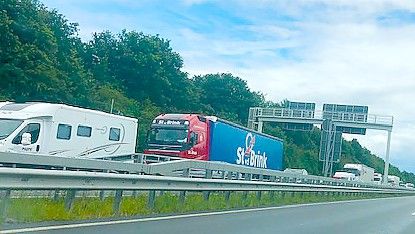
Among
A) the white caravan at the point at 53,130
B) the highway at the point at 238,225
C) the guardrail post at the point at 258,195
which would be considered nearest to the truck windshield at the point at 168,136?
the white caravan at the point at 53,130

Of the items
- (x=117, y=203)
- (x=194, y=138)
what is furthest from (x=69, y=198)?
(x=194, y=138)

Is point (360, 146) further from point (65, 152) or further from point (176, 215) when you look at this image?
point (176, 215)

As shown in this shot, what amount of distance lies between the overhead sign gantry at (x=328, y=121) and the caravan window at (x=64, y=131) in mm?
34724

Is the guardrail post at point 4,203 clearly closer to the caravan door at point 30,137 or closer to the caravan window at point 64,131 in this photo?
the caravan door at point 30,137

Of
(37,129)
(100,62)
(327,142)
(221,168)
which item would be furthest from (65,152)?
(100,62)

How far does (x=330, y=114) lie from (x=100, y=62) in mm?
24925

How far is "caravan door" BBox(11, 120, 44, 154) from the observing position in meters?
25.3

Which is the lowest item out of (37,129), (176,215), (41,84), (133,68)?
(176,215)

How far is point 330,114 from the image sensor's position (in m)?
62.0

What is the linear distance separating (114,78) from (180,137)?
130 feet

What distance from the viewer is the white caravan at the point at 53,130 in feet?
84.7

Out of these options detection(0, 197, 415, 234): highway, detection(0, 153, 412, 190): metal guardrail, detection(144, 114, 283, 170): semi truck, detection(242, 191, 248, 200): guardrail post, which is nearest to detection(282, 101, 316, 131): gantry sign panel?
detection(144, 114, 283, 170): semi truck

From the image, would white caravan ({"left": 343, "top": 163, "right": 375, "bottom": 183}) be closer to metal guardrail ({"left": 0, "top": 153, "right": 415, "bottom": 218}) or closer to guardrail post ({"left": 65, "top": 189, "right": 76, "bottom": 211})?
metal guardrail ({"left": 0, "top": 153, "right": 415, "bottom": 218})

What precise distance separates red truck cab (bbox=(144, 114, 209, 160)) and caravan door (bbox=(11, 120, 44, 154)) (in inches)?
411
